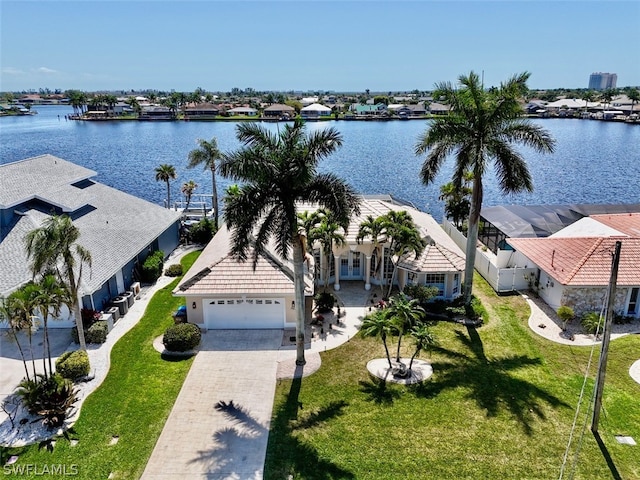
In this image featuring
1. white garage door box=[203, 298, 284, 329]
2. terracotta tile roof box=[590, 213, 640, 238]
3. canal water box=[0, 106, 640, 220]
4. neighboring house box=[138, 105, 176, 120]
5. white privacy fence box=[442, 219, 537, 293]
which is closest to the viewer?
white garage door box=[203, 298, 284, 329]

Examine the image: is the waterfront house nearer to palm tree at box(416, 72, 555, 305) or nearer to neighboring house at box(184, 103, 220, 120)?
palm tree at box(416, 72, 555, 305)

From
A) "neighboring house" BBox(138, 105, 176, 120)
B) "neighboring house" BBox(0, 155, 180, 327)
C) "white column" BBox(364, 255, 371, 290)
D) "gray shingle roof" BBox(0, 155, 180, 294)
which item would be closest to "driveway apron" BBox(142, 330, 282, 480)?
"neighboring house" BBox(0, 155, 180, 327)

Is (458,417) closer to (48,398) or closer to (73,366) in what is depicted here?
(48,398)

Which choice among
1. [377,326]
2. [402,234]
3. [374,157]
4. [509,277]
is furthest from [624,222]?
[374,157]

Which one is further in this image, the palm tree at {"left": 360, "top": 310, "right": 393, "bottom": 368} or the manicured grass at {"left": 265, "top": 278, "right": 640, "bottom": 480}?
the palm tree at {"left": 360, "top": 310, "right": 393, "bottom": 368}

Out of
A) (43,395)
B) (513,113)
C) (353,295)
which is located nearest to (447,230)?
(353,295)

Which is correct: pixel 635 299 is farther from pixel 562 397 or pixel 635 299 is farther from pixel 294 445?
pixel 294 445
